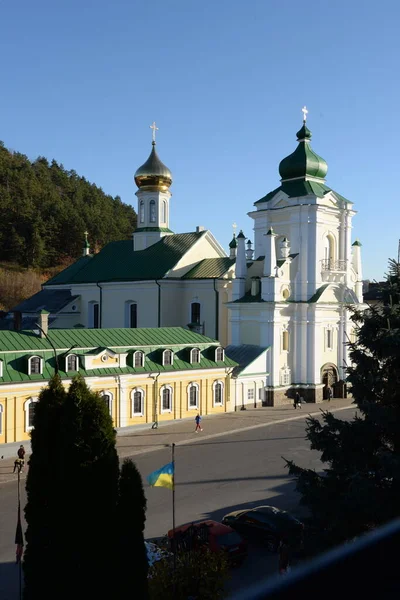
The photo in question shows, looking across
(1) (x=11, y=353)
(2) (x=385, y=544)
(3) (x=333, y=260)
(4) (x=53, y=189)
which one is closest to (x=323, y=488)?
(2) (x=385, y=544)

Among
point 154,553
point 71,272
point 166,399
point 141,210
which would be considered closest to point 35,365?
point 166,399

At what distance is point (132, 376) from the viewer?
25734 mm

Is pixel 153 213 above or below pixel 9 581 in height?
above

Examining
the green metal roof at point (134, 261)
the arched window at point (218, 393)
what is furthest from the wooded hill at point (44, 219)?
the arched window at point (218, 393)

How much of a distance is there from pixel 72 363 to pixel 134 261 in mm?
17174

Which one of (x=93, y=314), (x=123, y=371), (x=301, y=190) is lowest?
(x=123, y=371)

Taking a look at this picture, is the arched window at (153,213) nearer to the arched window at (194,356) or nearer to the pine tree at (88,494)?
the arched window at (194,356)

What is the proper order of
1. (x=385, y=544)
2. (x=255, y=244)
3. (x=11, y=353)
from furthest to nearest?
(x=255, y=244) → (x=11, y=353) → (x=385, y=544)

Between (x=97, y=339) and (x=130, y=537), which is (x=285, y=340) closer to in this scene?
(x=97, y=339)

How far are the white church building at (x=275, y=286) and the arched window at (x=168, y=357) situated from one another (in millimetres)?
5942

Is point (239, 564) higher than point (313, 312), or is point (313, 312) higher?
point (313, 312)

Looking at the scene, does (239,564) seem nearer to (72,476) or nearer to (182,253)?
(72,476)

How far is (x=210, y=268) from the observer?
124 feet

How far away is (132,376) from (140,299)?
515 inches
